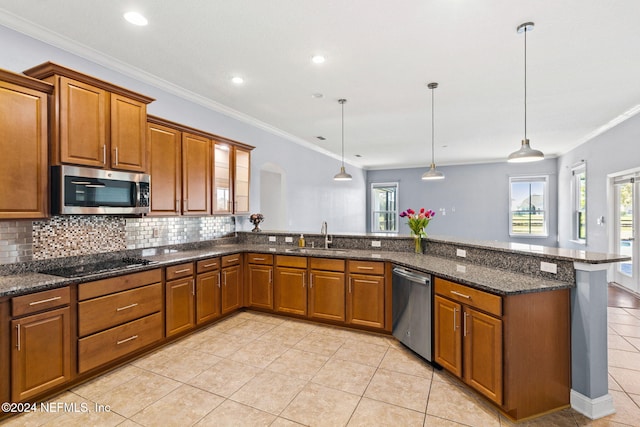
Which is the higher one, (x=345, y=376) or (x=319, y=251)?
(x=319, y=251)

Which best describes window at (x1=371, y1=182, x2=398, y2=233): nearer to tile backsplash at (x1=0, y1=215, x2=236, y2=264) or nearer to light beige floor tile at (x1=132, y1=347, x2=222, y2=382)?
tile backsplash at (x1=0, y1=215, x2=236, y2=264)

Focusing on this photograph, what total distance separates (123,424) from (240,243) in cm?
298

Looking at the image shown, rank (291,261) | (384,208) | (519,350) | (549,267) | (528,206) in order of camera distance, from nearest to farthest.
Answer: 1. (519,350)
2. (549,267)
3. (291,261)
4. (528,206)
5. (384,208)

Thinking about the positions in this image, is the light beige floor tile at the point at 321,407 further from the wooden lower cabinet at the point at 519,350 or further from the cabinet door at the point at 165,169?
the cabinet door at the point at 165,169

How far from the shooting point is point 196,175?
383cm

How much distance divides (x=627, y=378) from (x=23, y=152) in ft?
16.5

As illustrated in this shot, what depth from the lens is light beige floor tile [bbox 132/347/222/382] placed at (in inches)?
103

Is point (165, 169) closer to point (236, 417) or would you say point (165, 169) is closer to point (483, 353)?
point (236, 417)

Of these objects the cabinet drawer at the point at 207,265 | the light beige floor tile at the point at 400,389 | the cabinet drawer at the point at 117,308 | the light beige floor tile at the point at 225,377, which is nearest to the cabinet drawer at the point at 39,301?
the cabinet drawer at the point at 117,308

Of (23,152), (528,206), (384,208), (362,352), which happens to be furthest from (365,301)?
(528,206)

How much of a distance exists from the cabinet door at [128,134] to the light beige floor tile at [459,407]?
321 cm

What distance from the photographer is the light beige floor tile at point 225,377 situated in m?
2.39

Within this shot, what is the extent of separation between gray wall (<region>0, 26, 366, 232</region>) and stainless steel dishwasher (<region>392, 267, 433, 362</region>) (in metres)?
2.81

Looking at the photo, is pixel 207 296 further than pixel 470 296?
Yes
